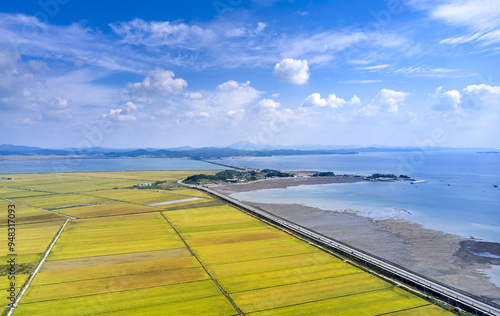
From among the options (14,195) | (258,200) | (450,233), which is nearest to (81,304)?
(450,233)

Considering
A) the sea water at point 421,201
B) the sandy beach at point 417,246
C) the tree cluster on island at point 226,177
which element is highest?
the tree cluster on island at point 226,177

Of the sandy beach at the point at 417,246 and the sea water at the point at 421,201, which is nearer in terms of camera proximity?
the sandy beach at the point at 417,246

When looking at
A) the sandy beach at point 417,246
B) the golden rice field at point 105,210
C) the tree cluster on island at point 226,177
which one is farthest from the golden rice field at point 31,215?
the tree cluster on island at point 226,177

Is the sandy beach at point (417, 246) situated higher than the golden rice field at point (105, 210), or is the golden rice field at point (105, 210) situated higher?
the golden rice field at point (105, 210)

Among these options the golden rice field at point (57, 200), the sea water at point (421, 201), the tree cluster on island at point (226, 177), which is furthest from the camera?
the tree cluster on island at point (226, 177)

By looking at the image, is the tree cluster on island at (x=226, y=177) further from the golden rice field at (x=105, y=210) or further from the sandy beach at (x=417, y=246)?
the sandy beach at (x=417, y=246)

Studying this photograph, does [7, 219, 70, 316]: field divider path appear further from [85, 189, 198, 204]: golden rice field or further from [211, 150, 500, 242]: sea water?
[211, 150, 500, 242]: sea water
